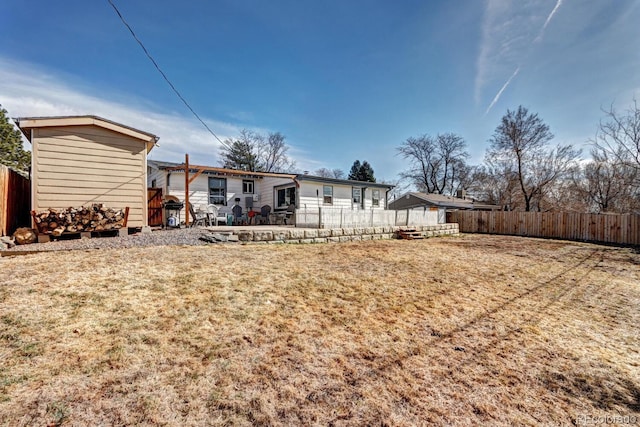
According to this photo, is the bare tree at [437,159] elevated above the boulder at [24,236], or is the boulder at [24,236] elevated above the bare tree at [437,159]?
the bare tree at [437,159]

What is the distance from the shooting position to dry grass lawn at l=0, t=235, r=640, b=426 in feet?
5.85

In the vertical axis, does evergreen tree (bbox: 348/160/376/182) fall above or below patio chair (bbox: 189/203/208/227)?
above

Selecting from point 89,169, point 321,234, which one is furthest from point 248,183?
point 89,169

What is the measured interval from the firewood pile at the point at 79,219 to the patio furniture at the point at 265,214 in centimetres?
671

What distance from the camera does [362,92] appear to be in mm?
14414

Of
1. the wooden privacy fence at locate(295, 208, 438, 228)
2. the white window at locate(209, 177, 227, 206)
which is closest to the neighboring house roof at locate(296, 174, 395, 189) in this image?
the white window at locate(209, 177, 227, 206)

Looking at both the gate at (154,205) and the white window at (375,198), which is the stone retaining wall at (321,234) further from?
the gate at (154,205)

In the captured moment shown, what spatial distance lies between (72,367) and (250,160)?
1200 inches

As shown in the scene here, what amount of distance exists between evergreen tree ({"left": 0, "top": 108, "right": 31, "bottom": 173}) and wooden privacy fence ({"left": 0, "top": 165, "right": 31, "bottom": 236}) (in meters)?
18.6

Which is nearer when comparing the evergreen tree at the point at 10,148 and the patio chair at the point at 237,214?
the patio chair at the point at 237,214

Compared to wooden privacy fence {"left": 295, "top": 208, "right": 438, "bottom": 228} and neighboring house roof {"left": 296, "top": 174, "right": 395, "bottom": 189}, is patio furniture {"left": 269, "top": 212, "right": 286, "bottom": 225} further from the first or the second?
wooden privacy fence {"left": 295, "top": 208, "right": 438, "bottom": 228}

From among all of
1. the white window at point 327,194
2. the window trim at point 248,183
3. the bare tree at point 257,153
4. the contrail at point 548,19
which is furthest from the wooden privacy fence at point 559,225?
the bare tree at point 257,153

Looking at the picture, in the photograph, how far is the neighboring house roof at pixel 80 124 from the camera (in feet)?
20.3

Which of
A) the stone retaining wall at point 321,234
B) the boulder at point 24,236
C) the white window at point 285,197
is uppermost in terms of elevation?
the white window at point 285,197
